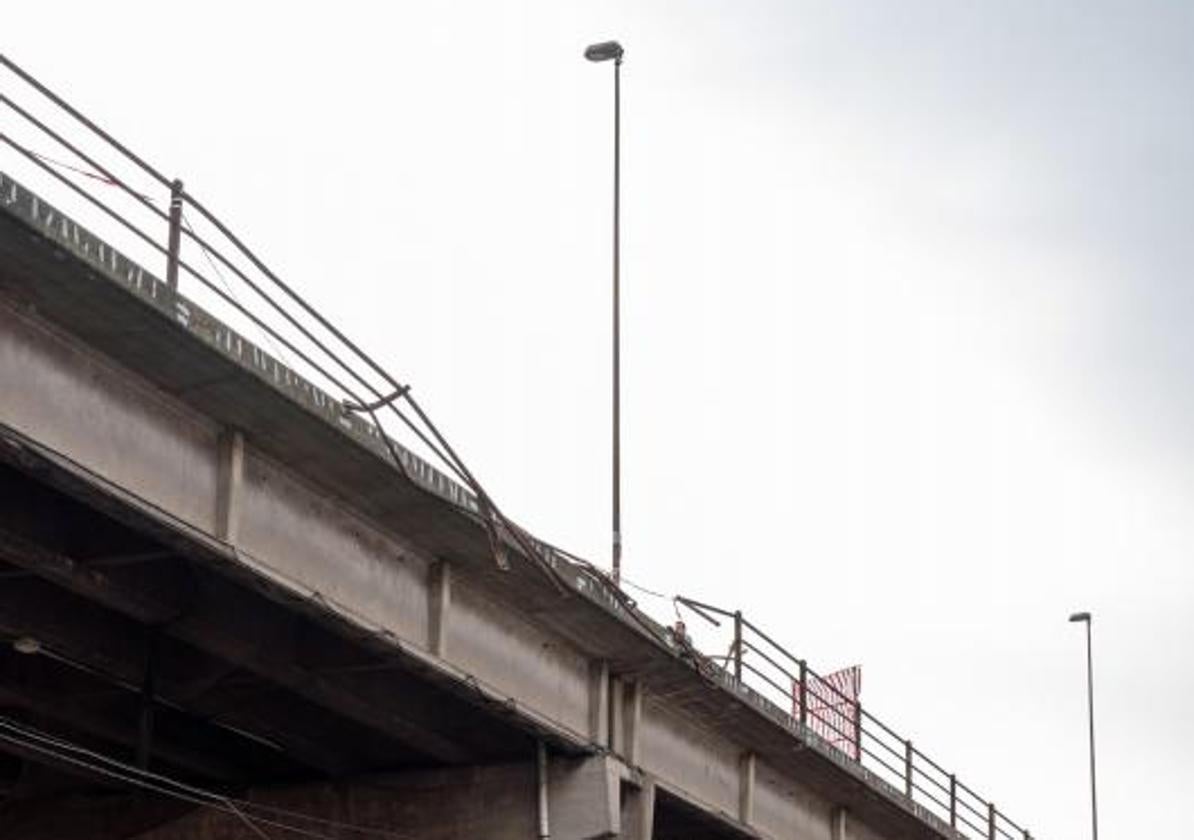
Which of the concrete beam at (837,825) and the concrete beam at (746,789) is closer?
the concrete beam at (746,789)

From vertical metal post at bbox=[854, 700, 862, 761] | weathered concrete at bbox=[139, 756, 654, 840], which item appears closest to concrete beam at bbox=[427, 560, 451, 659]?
weathered concrete at bbox=[139, 756, 654, 840]

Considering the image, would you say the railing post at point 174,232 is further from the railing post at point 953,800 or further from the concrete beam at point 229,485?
the railing post at point 953,800

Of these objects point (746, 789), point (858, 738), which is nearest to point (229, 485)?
point (746, 789)

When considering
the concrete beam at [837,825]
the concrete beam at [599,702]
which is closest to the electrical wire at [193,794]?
the concrete beam at [599,702]

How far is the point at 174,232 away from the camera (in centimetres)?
2100

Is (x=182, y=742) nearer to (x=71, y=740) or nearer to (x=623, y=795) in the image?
(x=71, y=740)

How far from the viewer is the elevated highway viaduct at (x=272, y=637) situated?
20453 mm

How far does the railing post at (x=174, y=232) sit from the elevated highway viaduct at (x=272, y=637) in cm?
27

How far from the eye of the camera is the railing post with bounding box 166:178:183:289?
20719mm

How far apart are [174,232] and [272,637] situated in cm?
573

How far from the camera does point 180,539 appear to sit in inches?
842

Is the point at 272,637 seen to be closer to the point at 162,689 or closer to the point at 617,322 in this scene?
the point at 162,689

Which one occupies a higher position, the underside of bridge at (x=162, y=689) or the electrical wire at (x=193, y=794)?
the underside of bridge at (x=162, y=689)

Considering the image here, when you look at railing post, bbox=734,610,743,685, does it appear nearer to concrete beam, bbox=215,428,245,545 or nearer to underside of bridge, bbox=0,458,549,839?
underside of bridge, bbox=0,458,549,839
